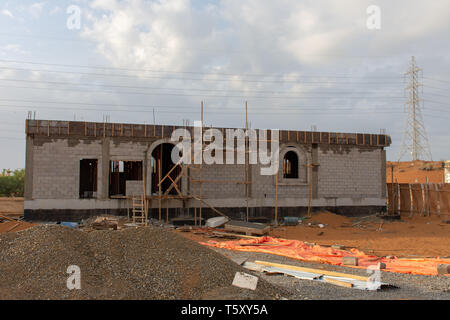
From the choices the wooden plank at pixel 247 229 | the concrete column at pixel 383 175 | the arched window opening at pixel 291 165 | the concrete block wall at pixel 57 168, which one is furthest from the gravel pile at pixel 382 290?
the concrete column at pixel 383 175

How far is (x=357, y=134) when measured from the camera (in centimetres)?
1897

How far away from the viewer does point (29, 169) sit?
1493 cm

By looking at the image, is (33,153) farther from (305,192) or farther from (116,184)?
(305,192)

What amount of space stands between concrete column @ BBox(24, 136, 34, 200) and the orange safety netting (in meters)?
7.96

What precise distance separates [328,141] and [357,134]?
179 cm

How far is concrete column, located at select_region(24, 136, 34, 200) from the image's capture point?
14.8m

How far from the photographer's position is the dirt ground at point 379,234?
11.7 m

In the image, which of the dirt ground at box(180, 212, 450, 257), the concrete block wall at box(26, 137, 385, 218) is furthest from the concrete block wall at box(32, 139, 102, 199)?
the dirt ground at box(180, 212, 450, 257)

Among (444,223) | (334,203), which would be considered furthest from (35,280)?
(444,223)

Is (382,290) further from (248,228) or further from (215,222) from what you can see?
(215,222)

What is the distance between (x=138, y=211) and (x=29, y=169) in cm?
481

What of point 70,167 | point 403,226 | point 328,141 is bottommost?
point 403,226

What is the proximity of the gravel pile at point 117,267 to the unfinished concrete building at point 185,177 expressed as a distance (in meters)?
7.37

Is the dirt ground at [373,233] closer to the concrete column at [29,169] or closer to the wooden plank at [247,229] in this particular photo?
the wooden plank at [247,229]
